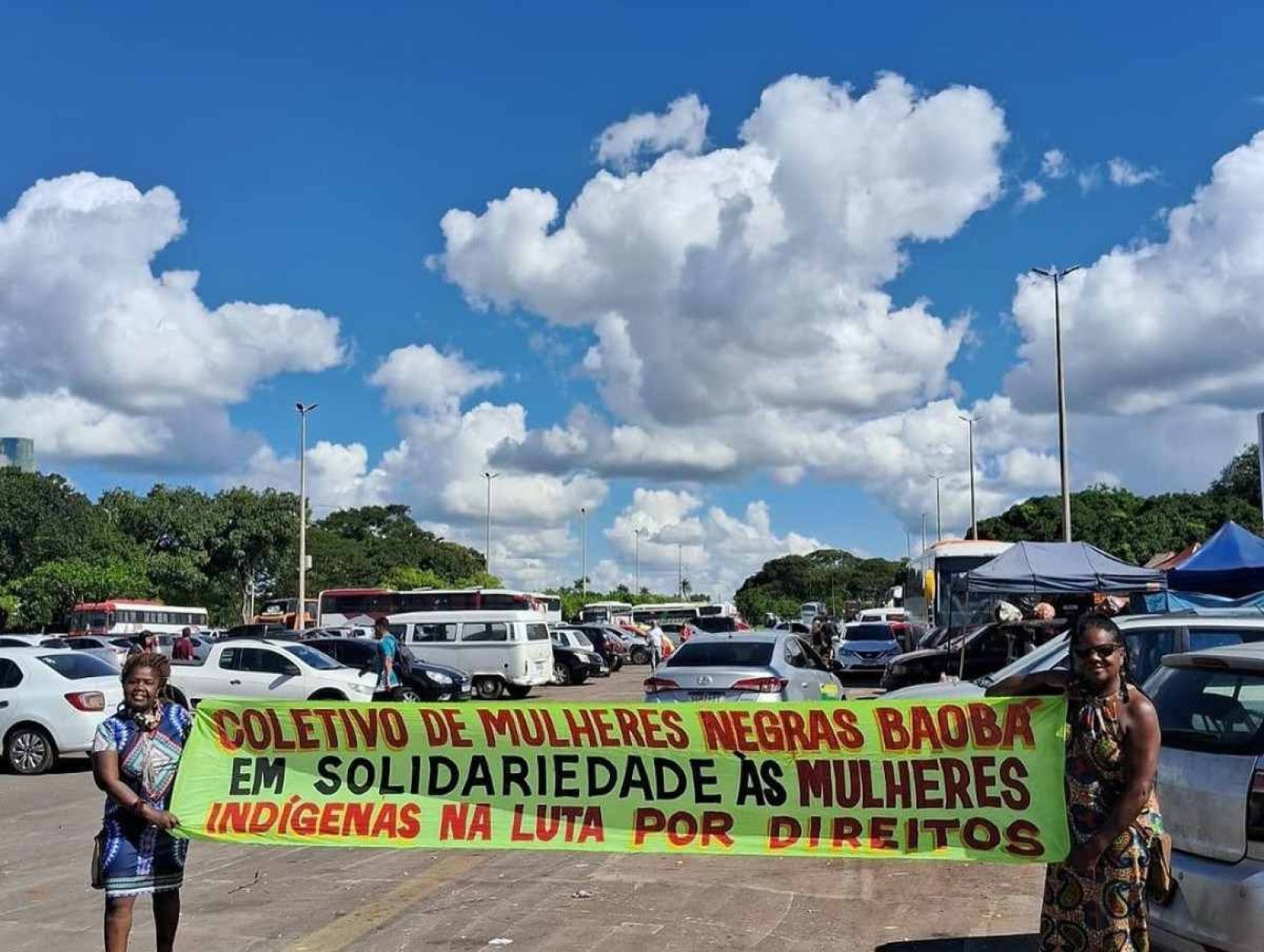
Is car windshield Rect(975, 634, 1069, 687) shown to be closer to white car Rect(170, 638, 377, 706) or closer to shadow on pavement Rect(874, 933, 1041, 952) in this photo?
shadow on pavement Rect(874, 933, 1041, 952)

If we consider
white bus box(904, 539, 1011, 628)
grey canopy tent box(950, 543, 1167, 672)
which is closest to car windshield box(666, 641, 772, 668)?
grey canopy tent box(950, 543, 1167, 672)

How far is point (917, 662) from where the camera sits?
2034cm

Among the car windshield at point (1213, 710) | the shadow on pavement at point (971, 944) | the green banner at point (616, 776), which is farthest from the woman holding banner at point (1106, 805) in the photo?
the shadow on pavement at point (971, 944)

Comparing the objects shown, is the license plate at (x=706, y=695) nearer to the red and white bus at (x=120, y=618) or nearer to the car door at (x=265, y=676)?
the car door at (x=265, y=676)

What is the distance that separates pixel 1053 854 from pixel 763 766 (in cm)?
138

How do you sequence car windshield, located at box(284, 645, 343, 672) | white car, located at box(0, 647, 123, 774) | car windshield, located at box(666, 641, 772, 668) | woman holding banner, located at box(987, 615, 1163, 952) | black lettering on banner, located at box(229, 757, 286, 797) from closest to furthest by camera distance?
woman holding banner, located at box(987, 615, 1163, 952) < black lettering on banner, located at box(229, 757, 286, 797) < car windshield, located at box(666, 641, 772, 668) < white car, located at box(0, 647, 123, 774) < car windshield, located at box(284, 645, 343, 672)

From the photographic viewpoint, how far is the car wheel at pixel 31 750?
14609 mm

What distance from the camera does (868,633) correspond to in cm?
3269

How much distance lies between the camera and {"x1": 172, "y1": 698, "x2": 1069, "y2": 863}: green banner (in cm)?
552

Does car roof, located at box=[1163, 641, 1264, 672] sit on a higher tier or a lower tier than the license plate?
higher

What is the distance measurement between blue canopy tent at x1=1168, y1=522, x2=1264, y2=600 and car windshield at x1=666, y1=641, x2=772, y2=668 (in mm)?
8546

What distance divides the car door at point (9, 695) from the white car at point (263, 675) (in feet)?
14.2

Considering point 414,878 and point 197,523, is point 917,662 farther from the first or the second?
point 197,523

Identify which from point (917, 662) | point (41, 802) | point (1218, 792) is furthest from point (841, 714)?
point (917, 662)
